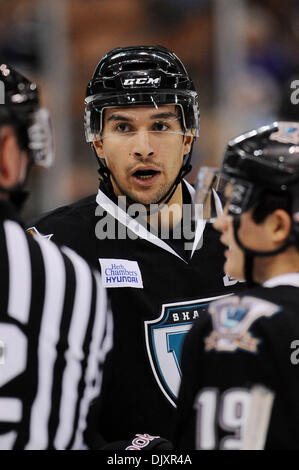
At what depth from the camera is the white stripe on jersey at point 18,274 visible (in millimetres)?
1908

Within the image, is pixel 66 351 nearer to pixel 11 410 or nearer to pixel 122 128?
pixel 11 410

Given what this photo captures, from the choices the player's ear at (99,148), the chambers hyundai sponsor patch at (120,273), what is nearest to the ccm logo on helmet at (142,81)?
the player's ear at (99,148)

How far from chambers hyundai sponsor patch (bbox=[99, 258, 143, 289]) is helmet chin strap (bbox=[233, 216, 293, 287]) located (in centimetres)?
80

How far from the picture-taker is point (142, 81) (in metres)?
2.97

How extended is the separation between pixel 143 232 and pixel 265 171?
988 mm

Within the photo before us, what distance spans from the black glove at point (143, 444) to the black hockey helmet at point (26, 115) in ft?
2.69

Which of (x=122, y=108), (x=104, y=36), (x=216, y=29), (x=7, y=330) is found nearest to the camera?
(x=7, y=330)

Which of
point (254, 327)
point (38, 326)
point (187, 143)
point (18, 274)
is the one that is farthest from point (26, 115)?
point (187, 143)

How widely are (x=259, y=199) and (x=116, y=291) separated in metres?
0.89

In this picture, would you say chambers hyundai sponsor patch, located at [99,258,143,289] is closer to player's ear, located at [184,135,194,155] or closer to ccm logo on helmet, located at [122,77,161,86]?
player's ear, located at [184,135,194,155]

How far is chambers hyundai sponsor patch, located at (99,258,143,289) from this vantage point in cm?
286

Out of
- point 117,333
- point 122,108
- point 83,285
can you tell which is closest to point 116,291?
point 117,333

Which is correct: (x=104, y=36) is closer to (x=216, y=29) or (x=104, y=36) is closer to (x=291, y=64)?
(x=216, y=29)
